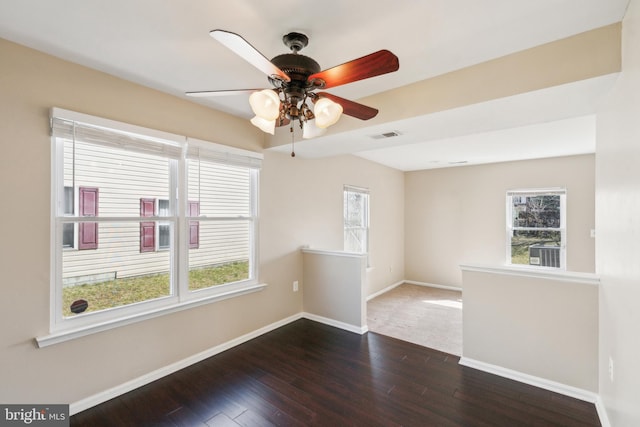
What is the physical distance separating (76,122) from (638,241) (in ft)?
11.3

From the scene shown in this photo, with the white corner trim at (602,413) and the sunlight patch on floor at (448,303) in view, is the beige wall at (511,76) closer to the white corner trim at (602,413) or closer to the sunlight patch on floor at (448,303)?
the white corner trim at (602,413)

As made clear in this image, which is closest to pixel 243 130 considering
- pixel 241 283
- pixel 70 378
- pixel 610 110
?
pixel 241 283

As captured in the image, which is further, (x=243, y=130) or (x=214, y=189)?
(x=243, y=130)

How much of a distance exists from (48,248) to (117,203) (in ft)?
1.74

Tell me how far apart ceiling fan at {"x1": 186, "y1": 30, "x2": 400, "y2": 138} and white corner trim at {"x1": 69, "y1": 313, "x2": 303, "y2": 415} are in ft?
7.55

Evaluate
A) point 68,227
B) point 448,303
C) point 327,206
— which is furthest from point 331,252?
point 68,227

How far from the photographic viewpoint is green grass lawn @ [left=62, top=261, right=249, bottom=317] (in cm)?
214

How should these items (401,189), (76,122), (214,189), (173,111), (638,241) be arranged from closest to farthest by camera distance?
(638,241) → (76,122) → (173,111) → (214,189) → (401,189)

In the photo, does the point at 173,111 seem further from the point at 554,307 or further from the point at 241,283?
the point at 554,307

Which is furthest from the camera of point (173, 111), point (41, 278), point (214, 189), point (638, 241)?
point (214, 189)

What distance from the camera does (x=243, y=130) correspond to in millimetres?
3213

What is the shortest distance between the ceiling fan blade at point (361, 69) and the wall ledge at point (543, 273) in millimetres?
2085

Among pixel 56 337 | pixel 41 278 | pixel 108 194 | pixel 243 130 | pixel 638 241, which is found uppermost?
pixel 243 130

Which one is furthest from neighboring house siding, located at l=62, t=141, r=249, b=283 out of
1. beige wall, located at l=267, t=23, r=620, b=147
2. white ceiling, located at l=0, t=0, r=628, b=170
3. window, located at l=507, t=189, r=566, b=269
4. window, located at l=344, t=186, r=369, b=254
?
window, located at l=507, t=189, r=566, b=269
